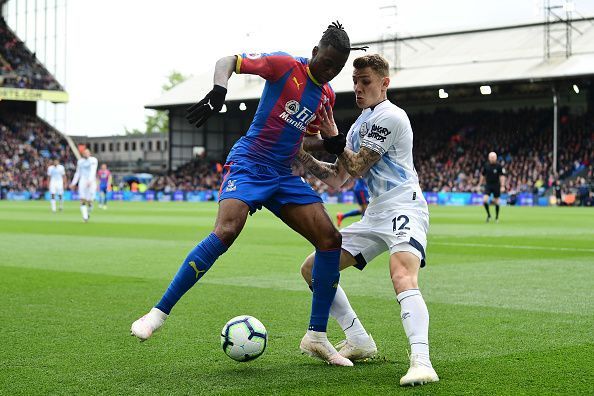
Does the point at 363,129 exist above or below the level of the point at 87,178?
above

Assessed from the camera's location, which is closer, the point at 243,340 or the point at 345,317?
the point at 243,340

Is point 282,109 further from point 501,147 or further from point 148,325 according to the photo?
point 501,147

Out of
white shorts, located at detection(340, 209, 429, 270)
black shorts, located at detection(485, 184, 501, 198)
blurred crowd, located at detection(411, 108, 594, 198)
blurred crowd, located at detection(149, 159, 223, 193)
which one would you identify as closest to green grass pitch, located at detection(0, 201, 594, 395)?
white shorts, located at detection(340, 209, 429, 270)

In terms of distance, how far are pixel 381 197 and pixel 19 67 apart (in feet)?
214

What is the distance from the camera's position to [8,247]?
15641 millimetres

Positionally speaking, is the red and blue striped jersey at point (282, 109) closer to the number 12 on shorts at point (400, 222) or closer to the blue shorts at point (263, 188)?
the blue shorts at point (263, 188)

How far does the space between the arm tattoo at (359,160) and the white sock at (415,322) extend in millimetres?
894

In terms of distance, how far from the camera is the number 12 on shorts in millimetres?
5555

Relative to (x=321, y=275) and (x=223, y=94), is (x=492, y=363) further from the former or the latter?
(x=223, y=94)

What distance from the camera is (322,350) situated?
5.75m

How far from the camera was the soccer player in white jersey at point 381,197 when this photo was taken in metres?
5.49

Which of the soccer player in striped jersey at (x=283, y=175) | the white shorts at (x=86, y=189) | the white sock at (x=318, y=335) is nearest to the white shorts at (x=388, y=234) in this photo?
the soccer player in striped jersey at (x=283, y=175)

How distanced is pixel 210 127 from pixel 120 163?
2599cm

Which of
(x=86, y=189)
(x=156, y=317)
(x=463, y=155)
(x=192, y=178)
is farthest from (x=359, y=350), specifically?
(x=192, y=178)
